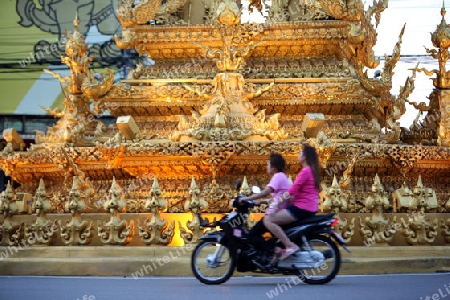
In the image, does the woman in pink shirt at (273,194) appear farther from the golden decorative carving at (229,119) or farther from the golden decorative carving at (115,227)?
the golden decorative carving at (229,119)

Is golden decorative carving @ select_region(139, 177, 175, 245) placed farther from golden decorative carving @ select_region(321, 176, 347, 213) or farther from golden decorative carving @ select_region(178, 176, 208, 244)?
golden decorative carving @ select_region(321, 176, 347, 213)

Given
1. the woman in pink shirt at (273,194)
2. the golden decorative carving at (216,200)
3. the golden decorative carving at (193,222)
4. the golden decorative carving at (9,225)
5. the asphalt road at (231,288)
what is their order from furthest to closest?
the golden decorative carving at (216,200) → the golden decorative carving at (9,225) → the golden decorative carving at (193,222) → the woman in pink shirt at (273,194) → the asphalt road at (231,288)

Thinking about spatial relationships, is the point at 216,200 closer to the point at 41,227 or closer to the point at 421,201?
the point at 41,227

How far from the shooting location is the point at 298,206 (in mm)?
7207

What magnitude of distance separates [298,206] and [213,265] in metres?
1.01

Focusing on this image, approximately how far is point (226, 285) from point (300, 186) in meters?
1.17

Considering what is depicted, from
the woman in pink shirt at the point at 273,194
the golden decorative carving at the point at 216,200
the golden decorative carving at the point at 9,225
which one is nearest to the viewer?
the woman in pink shirt at the point at 273,194

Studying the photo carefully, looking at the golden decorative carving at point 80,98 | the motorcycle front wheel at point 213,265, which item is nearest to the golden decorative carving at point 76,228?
the motorcycle front wheel at point 213,265

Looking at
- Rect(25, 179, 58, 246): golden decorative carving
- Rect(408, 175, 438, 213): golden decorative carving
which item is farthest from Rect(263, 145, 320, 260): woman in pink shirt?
Rect(25, 179, 58, 246): golden decorative carving

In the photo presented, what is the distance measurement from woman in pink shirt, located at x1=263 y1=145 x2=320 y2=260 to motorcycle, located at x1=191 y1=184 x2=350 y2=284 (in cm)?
7

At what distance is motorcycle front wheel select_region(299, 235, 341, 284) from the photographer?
23.2 feet

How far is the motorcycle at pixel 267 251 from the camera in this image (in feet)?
23.3

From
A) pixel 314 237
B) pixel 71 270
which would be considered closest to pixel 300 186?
pixel 314 237

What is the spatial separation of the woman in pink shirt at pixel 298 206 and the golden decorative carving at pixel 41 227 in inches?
123
